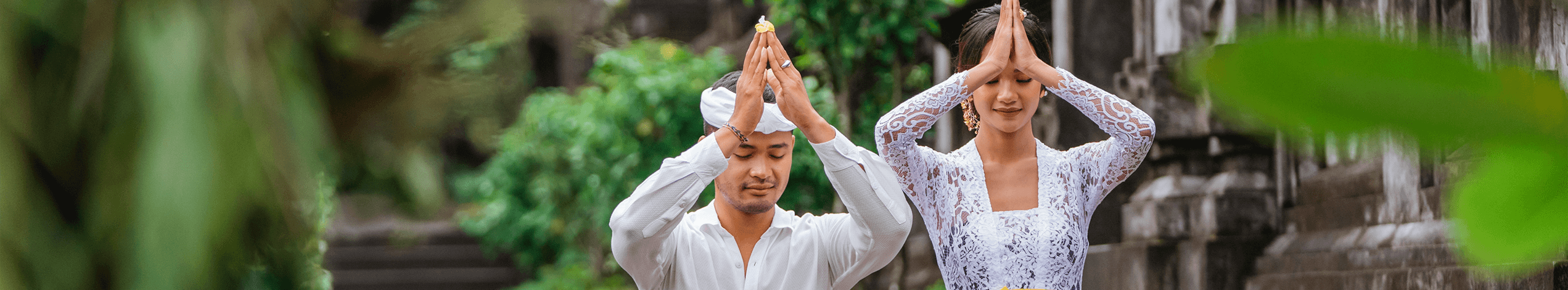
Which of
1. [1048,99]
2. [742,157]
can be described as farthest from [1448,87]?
[1048,99]

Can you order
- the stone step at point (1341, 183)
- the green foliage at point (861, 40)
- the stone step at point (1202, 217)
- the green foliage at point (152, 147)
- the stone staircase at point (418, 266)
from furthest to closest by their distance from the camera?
1. the stone staircase at point (418, 266)
2. the green foliage at point (861, 40)
3. the stone step at point (1202, 217)
4. the stone step at point (1341, 183)
5. the green foliage at point (152, 147)

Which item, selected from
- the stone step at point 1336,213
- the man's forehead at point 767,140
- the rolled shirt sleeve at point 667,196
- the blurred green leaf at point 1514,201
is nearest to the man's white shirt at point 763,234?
the rolled shirt sleeve at point 667,196

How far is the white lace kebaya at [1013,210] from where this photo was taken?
6.65 ft

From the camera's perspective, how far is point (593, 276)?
7969 mm

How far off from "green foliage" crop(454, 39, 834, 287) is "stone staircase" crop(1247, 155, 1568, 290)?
224 centimetres

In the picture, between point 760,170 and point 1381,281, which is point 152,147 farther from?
point 1381,281

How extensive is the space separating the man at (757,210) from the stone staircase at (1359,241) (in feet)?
4.13

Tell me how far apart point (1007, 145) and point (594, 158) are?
4.96 meters

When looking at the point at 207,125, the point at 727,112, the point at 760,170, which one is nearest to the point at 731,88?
the point at 727,112

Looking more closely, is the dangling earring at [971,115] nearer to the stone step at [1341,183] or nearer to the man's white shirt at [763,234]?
the man's white shirt at [763,234]

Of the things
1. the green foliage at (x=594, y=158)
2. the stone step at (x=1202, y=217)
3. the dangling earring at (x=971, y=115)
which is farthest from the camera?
the green foliage at (x=594, y=158)

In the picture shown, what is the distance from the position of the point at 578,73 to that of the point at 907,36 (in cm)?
726

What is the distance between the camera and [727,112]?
7.47 feet

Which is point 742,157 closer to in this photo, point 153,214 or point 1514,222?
point 153,214
